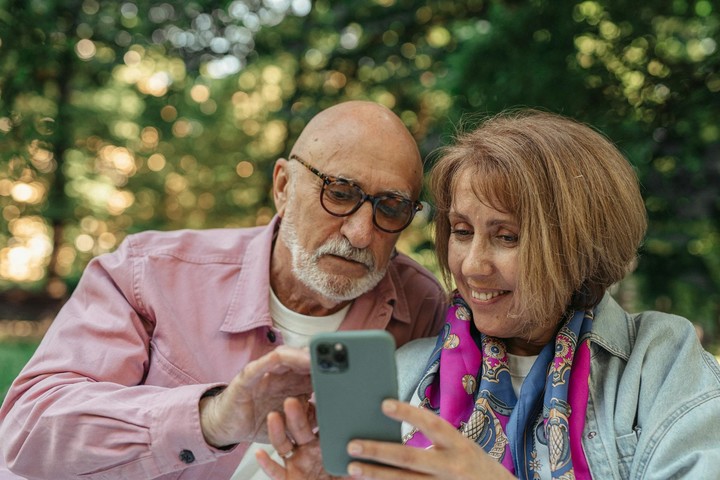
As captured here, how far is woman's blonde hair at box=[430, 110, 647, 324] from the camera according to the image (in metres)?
2.16

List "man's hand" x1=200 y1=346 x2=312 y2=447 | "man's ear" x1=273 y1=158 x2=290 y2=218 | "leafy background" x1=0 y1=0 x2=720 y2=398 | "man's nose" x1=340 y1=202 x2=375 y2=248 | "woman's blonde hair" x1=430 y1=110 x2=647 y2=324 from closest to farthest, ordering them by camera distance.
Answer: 1. "man's hand" x1=200 y1=346 x2=312 y2=447
2. "woman's blonde hair" x1=430 y1=110 x2=647 y2=324
3. "man's nose" x1=340 y1=202 x2=375 y2=248
4. "man's ear" x1=273 y1=158 x2=290 y2=218
5. "leafy background" x1=0 y1=0 x2=720 y2=398

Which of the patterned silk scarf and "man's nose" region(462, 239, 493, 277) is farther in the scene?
"man's nose" region(462, 239, 493, 277)

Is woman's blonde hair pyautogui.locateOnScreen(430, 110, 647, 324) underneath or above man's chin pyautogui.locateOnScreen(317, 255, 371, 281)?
above

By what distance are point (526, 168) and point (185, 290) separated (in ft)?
4.45

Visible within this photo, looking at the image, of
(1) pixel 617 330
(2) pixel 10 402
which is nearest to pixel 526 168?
(1) pixel 617 330

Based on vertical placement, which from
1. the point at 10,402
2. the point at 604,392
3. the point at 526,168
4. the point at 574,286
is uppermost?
the point at 526,168

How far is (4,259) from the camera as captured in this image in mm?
9891

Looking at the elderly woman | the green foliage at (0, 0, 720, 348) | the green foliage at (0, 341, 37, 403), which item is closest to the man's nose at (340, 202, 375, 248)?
the elderly woman

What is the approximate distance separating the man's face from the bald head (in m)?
0.03

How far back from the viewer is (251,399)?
1.94 meters

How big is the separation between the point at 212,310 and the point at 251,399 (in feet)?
2.79

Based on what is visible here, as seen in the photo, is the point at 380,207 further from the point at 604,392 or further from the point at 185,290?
the point at 604,392

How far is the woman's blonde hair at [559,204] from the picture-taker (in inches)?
85.0

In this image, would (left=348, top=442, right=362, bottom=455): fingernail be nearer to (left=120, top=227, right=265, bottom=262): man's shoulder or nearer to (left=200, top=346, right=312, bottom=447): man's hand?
(left=200, top=346, right=312, bottom=447): man's hand
